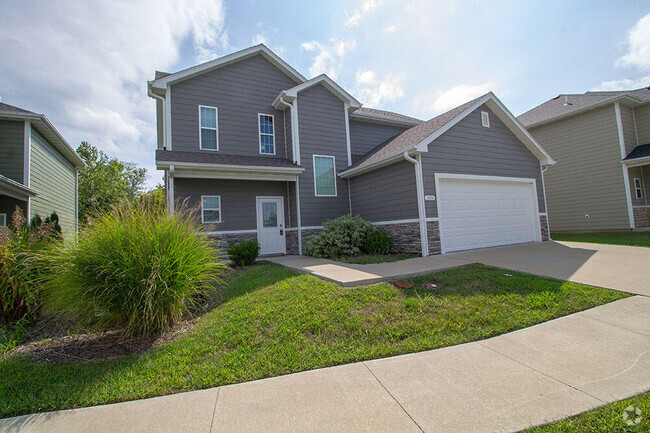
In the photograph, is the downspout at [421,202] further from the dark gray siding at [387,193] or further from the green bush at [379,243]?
the green bush at [379,243]

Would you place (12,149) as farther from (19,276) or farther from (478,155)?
(478,155)

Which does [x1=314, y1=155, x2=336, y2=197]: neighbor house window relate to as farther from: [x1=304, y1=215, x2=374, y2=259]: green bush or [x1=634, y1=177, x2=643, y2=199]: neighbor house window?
[x1=634, y1=177, x2=643, y2=199]: neighbor house window

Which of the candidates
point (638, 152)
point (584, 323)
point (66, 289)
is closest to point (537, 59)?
point (638, 152)

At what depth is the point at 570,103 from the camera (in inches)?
583

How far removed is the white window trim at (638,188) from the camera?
13031 mm

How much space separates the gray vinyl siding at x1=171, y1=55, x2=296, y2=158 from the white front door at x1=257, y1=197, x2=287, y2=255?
6.47 ft

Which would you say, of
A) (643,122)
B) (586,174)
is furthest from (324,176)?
(643,122)

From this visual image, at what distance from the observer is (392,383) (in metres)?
2.54

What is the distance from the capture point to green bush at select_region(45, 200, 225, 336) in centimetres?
353

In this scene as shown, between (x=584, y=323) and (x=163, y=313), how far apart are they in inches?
214

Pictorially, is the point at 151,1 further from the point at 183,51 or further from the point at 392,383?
the point at 392,383

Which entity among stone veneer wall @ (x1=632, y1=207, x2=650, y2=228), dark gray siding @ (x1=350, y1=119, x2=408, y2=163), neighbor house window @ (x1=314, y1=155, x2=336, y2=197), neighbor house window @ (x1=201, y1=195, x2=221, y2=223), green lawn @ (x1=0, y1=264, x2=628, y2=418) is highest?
dark gray siding @ (x1=350, y1=119, x2=408, y2=163)

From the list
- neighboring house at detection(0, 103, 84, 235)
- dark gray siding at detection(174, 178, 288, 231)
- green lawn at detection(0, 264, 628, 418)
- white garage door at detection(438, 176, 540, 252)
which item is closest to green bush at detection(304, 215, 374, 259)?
white garage door at detection(438, 176, 540, 252)

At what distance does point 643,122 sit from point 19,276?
22.0m
